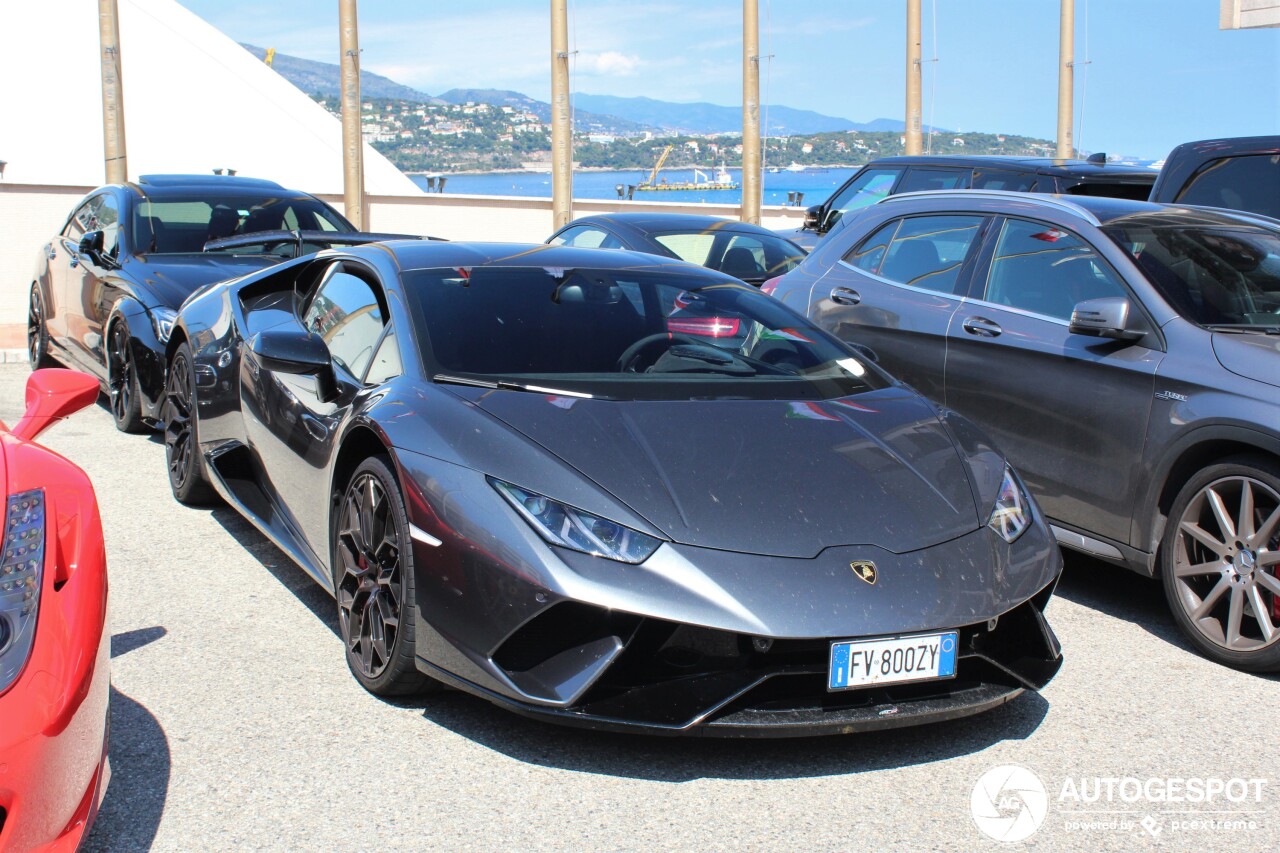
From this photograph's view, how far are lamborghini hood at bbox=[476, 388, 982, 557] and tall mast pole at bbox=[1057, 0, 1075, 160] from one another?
80.4ft

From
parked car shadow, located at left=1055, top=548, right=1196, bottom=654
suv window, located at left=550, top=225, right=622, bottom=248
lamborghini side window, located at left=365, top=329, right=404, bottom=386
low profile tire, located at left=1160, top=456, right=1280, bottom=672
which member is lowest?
parked car shadow, located at left=1055, top=548, right=1196, bottom=654

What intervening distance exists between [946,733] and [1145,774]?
21.1 inches

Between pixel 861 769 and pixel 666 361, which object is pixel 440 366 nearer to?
pixel 666 361

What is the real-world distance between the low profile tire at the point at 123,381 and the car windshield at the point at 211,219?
0.76 m

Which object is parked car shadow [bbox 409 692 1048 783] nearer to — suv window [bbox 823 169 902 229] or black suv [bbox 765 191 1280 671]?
black suv [bbox 765 191 1280 671]

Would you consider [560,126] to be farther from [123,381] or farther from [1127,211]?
[1127,211]

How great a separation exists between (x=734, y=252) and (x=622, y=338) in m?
5.95

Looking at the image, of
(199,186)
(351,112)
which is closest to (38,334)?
(199,186)

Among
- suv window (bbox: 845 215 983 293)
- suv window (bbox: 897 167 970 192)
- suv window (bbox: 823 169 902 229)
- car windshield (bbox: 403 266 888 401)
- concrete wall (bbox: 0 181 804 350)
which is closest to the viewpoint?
car windshield (bbox: 403 266 888 401)

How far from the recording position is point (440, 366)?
4043 mm

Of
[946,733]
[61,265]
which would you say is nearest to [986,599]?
[946,733]

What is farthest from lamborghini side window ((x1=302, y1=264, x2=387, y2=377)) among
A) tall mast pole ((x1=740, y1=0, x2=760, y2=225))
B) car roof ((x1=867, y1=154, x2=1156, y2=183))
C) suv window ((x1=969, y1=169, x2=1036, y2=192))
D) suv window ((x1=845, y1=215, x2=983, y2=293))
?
tall mast pole ((x1=740, y1=0, x2=760, y2=225))

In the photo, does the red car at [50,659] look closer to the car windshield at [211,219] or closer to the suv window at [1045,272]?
the suv window at [1045,272]

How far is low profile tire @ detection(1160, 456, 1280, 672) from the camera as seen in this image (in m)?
4.29
